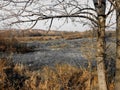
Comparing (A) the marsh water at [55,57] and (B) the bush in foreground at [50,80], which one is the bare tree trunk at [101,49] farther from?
(A) the marsh water at [55,57]

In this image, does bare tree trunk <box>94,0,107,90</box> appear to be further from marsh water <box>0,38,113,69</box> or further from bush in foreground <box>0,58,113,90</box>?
marsh water <box>0,38,113,69</box>

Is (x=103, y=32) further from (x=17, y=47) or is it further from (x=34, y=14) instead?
(x=17, y=47)

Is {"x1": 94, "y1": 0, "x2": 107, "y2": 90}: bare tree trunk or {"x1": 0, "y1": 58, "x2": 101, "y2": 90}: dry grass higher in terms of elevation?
{"x1": 94, "y1": 0, "x2": 107, "y2": 90}: bare tree trunk

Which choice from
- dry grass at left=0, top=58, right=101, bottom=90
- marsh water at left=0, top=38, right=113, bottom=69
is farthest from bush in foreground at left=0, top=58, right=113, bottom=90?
marsh water at left=0, top=38, right=113, bottom=69

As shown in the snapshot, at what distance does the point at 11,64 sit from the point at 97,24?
17.1 feet

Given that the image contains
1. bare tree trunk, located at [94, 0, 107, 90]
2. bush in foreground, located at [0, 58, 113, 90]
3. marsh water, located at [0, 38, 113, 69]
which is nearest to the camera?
bare tree trunk, located at [94, 0, 107, 90]

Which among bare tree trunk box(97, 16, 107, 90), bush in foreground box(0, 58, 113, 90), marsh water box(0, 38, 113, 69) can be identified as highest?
bare tree trunk box(97, 16, 107, 90)

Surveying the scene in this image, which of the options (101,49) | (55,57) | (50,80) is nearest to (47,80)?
(50,80)

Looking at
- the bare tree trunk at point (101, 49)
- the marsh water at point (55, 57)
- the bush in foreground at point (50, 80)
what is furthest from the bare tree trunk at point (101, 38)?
the marsh water at point (55, 57)

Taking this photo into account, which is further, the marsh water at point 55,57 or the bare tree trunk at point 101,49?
the marsh water at point 55,57

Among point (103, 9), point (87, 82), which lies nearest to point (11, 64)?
point (87, 82)

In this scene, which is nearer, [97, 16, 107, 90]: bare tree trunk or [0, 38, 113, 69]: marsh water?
[97, 16, 107, 90]: bare tree trunk

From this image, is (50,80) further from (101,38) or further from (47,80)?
(101,38)

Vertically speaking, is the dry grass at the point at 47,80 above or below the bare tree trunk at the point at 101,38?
below
